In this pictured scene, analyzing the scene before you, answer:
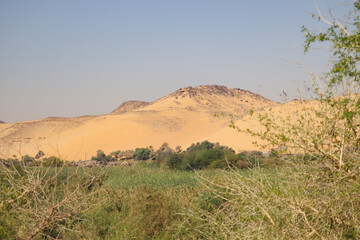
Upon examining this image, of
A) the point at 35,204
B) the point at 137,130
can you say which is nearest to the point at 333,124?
the point at 35,204

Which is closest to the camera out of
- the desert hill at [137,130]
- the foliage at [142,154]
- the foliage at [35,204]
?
the foliage at [35,204]

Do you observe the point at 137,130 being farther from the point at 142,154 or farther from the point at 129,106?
the point at 129,106

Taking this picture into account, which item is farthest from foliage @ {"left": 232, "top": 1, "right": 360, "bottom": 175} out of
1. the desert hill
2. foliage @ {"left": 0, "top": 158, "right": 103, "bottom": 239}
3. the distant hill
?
the distant hill

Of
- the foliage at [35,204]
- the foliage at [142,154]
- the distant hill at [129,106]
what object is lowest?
the foliage at [142,154]

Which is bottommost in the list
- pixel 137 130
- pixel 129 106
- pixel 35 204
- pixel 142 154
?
pixel 142 154

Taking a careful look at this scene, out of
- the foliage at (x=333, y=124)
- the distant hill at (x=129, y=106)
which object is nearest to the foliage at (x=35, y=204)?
the foliage at (x=333, y=124)

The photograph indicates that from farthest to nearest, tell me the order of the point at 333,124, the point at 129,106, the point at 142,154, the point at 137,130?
the point at 129,106 < the point at 137,130 < the point at 142,154 < the point at 333,124

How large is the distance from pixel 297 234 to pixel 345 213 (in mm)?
628

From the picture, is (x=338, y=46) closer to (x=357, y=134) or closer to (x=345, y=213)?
(x=357, y=134)

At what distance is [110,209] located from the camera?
10344mm

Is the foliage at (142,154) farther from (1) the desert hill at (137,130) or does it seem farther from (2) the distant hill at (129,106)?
(2) the distant hill at (129,106)

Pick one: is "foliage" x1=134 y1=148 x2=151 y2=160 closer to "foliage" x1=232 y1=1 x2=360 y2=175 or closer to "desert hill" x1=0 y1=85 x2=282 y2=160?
"desert hill" x1=0 y1=85 x2=282 y2=160

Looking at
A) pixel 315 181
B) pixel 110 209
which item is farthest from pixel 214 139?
pixel 315 181

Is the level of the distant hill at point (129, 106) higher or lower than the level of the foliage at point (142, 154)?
higher
